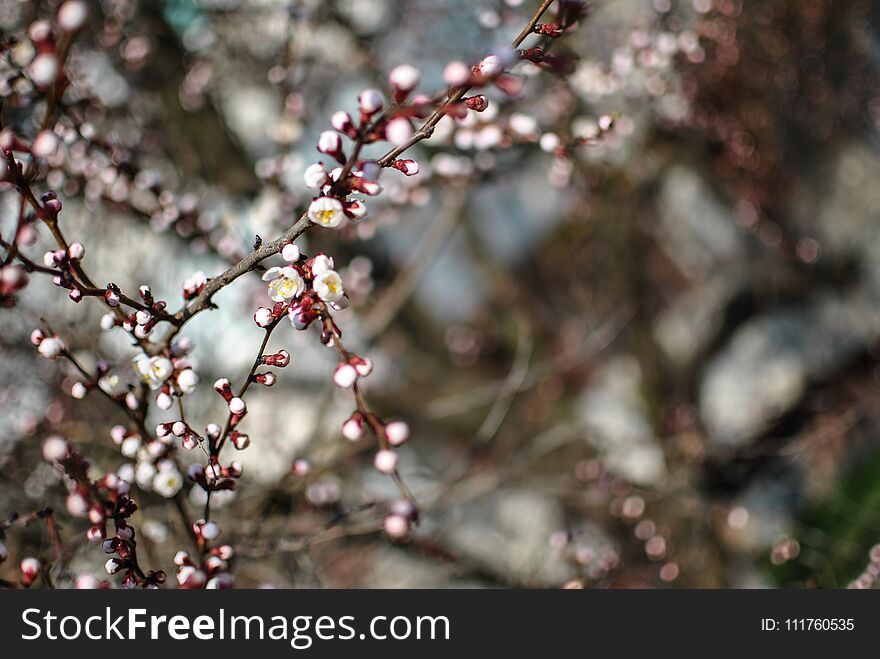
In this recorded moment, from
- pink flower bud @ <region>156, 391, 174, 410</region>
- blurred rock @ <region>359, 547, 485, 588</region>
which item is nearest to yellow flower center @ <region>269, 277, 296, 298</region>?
pink flower bud @ <region>156, 391, 174, 410</region>

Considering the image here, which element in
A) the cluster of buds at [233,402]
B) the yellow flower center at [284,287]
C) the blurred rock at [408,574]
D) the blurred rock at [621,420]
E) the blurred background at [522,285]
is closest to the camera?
→ the yellow flower center at [284,287]

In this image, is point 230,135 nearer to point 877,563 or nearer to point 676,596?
point 676,596

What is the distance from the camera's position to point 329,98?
340cm

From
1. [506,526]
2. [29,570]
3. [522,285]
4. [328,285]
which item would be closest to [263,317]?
[328,285]

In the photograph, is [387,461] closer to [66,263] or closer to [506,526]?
[66,263]

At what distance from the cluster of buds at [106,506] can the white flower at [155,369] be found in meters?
0.19

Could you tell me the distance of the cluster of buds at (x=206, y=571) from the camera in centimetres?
110

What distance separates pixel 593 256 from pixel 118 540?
3.53m

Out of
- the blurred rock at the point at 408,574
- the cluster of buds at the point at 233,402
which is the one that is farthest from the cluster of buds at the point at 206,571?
the blurred rock at the point at 408,574

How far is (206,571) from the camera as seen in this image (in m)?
1.18

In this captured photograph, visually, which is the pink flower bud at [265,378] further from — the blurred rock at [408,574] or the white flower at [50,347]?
the blurred rock at [408,574]

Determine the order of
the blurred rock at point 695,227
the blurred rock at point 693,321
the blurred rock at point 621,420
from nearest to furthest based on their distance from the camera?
the blurred rock at point 621,420 → the blurred rock at point 693,321 → the blurred rock at point 695,227

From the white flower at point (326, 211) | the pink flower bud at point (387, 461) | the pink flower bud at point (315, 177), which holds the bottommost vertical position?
the pink flower bud at point (387, 461)

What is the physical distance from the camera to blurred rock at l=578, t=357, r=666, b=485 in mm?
3838
